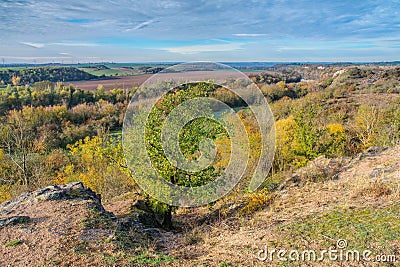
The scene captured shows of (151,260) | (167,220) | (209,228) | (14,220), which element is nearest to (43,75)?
(167,220)

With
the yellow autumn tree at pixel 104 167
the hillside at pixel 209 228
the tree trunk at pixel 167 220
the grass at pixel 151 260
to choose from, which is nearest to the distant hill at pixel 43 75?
the yellow autumn tree at pixel 104 167

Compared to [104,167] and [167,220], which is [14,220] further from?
[104,167]

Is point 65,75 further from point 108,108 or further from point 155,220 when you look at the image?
point 155,220

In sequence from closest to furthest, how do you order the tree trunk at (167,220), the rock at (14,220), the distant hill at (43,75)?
the rock at (14,220) < the tree trunk at (167,220) < the distant hill at (43,75)

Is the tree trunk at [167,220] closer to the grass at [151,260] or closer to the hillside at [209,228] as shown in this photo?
the hillside at [209,228]

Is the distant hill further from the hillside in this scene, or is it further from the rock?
the rock

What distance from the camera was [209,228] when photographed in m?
10.1

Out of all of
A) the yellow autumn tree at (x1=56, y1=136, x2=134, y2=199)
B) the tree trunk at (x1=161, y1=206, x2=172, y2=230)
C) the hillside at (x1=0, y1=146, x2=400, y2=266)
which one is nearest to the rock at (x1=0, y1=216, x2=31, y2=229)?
the hillside at (x1=0, y1=146, x2=400, y2=266)

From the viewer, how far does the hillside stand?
643 cm

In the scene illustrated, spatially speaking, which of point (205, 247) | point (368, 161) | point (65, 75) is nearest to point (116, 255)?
point (205, 247)

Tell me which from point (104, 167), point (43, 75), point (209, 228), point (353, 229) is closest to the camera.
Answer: point (353, 229)

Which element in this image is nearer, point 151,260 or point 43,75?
point 151,260

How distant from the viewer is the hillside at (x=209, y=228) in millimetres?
6430

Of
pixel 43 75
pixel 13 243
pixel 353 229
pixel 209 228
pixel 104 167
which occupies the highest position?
pixel 43 75
